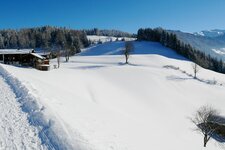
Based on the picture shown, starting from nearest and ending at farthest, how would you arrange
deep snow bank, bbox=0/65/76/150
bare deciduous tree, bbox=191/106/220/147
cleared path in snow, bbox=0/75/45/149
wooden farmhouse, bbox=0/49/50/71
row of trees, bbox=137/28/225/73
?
cleared path in snow, bbox=0/75/45/149 < deep snow bank, bbox=0/65/76/150 < bare deciduous tree, bbox=191/106/220/147 < wooden farmhouse, bbox=0/49/50/71 < row of trees, bbox=137/28/225/73

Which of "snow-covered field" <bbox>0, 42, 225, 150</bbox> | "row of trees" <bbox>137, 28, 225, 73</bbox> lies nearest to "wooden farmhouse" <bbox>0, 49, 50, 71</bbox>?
"snow-covered field" <bbox>0, 42, 225, 150</bbox>

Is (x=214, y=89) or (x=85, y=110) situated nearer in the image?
(x=85, y=110)

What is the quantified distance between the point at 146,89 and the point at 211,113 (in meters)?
→ 16.9

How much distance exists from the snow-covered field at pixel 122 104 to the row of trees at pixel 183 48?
96.4 feet

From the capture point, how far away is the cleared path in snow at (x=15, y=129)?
13344mm

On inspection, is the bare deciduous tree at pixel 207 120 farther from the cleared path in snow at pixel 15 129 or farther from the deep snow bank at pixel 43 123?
the cleared path in snow at pixel 15 129

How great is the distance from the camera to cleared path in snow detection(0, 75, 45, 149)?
43.8ft

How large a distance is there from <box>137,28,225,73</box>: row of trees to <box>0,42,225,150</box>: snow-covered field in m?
29.4

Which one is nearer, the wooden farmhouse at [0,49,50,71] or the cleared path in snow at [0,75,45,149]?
the cleared path in snow at [0,75,45,149]

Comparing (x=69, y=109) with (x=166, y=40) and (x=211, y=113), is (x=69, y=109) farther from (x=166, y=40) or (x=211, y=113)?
(x=166, y=40)

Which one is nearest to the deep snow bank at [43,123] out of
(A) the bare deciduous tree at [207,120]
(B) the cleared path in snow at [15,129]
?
(B) the cleared path in snow at [15,129]

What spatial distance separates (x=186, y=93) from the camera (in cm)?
6762

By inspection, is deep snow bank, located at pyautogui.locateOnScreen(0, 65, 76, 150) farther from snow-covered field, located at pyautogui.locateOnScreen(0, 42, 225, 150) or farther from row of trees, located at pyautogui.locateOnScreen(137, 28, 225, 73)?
row of trees, located at pyautogui.locateOnScreen(137, 28, 225, 73)

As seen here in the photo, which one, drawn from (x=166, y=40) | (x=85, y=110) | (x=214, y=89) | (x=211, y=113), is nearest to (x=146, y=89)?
(x=211, y=113)
